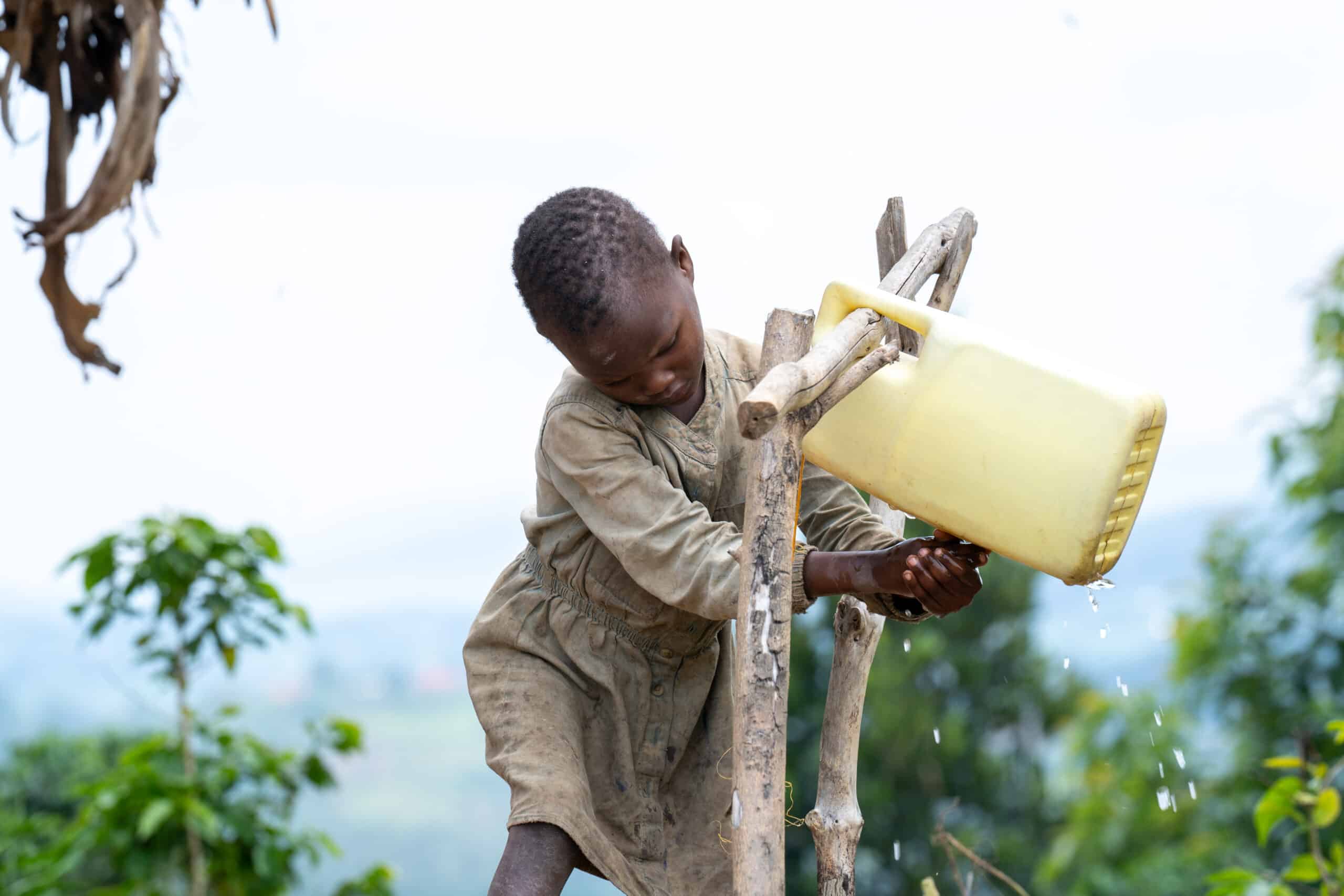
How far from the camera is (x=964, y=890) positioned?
2016mm

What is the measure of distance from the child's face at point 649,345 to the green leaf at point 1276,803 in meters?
1.28

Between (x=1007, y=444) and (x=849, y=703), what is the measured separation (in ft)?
2.10

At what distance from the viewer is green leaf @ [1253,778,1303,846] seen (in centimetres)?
214

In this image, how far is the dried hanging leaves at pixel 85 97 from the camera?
6.56 ft

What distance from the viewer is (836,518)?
70.5 inches

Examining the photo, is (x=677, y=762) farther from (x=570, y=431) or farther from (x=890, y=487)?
(x=890, y=487)

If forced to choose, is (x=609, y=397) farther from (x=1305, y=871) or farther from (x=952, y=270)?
(x=1305, y=871)

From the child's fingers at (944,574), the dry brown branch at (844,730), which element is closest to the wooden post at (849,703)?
the dry brown branch at (844,730)

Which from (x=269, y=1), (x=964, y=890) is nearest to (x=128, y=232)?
(x=269, y=1)

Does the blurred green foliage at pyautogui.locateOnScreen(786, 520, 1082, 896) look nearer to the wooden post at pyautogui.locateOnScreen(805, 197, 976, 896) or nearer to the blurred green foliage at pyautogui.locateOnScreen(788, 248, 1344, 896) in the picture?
the blurred green foliage at pyautogui.locateOnScreen(788, 248, 1344, 896)

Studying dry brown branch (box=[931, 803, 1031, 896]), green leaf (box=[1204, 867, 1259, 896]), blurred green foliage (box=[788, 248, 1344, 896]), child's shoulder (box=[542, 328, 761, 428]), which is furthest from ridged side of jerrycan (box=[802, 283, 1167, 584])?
blurred green foliage (box=[788, 248, 1344, 896])

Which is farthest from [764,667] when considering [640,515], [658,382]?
[658,382]

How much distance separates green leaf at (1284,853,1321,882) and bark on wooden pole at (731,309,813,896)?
1.38 m

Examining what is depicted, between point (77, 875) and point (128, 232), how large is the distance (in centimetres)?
281
